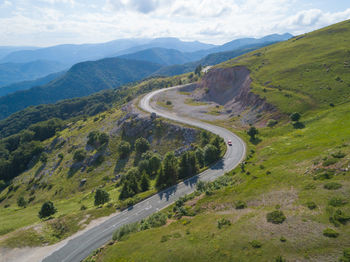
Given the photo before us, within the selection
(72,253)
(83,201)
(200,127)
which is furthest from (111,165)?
(72,253)

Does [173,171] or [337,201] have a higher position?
[337,201]

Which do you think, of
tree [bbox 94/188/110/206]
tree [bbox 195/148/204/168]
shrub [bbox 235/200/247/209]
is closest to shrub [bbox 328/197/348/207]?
shrub [bbox 235/200/247/209]

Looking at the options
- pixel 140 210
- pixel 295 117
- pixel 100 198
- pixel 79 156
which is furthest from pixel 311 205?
pixel 79 156

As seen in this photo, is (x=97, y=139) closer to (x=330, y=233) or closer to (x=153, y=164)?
(x=153, y=164)

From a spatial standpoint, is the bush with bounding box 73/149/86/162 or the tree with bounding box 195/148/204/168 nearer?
the tree with bounding box 195/148/204/168

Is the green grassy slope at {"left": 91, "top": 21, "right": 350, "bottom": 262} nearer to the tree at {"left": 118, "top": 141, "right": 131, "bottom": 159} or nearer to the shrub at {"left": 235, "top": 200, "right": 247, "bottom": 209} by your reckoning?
the shrub at {"left": 235, "top": 200, "right": 247, "bottom": 209}
